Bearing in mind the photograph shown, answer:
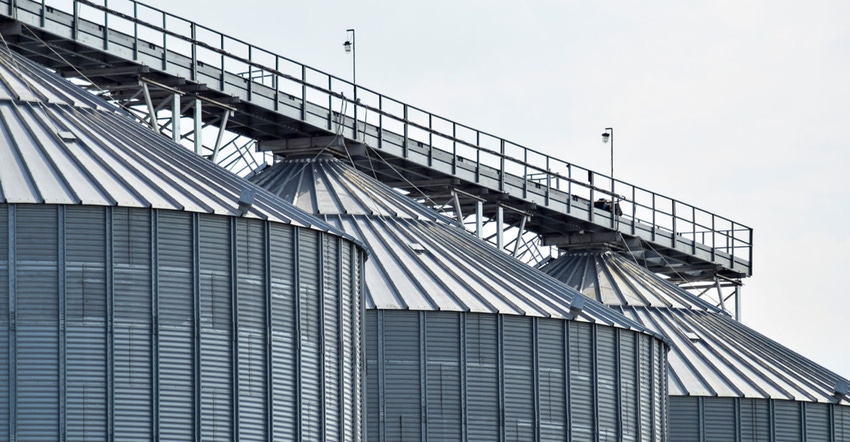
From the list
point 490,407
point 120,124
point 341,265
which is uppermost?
point 120,124

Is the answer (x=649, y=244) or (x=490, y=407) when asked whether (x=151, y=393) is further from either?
(x=649, y=244)

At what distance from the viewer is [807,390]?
84062mm

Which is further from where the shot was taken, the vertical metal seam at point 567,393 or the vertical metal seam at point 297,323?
the vertical metal seam at point 567,393

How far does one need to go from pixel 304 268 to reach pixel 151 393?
22.1ft

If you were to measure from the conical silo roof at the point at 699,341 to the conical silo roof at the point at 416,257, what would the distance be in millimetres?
10519

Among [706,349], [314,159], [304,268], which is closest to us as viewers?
[304,268]

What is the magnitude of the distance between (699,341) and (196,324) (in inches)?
1507

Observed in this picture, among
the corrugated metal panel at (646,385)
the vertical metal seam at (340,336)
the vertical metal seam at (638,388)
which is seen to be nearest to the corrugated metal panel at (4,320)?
the vertical metal seam at (340,336)

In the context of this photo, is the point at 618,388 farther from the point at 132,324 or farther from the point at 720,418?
the point at 132,324

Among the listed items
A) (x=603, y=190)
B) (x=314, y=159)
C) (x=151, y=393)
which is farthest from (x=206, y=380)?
(x=603, y=190)

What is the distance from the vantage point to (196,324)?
54594 mm

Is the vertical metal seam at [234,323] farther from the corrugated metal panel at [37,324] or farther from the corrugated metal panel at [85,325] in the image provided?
the corrugated metal panel at [37,324]

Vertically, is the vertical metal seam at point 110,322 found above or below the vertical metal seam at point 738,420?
above

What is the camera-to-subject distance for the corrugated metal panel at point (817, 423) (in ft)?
272
